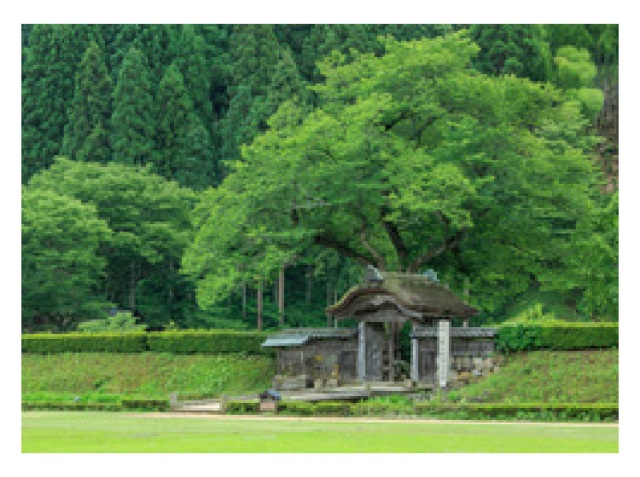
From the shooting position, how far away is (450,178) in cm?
4178

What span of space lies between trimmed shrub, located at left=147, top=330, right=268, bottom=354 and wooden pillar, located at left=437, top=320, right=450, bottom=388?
815 centimetres

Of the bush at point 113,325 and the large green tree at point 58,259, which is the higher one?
the large green tree at point 58,259

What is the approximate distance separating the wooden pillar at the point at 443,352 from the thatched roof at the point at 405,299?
3.14 feet

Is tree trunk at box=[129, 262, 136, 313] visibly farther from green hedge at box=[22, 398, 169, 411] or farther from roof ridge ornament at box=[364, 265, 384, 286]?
green hedge at box=[22, 398, 169, 411]

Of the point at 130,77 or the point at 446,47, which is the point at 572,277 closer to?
the point at 446,47

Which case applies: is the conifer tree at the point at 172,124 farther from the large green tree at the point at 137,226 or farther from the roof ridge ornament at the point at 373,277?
the roof ridge ornament at the point at 373,277

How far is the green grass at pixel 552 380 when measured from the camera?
34031mm

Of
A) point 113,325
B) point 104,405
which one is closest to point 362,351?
point 104,405

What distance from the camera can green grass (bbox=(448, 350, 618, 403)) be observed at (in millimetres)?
34031

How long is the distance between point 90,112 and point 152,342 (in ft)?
103

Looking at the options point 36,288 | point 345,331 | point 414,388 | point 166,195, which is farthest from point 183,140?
point 414,388

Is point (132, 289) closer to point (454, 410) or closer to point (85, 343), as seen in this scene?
point (85, 343)

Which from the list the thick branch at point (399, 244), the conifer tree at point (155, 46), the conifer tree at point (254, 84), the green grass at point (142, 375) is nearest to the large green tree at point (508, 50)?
the conifer tree at point (254, 84)

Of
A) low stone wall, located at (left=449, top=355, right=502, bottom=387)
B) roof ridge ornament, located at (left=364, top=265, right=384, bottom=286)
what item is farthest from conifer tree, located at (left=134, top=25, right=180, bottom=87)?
low stone wall, located at (left=449, top=355, right=502, bottom=387)
